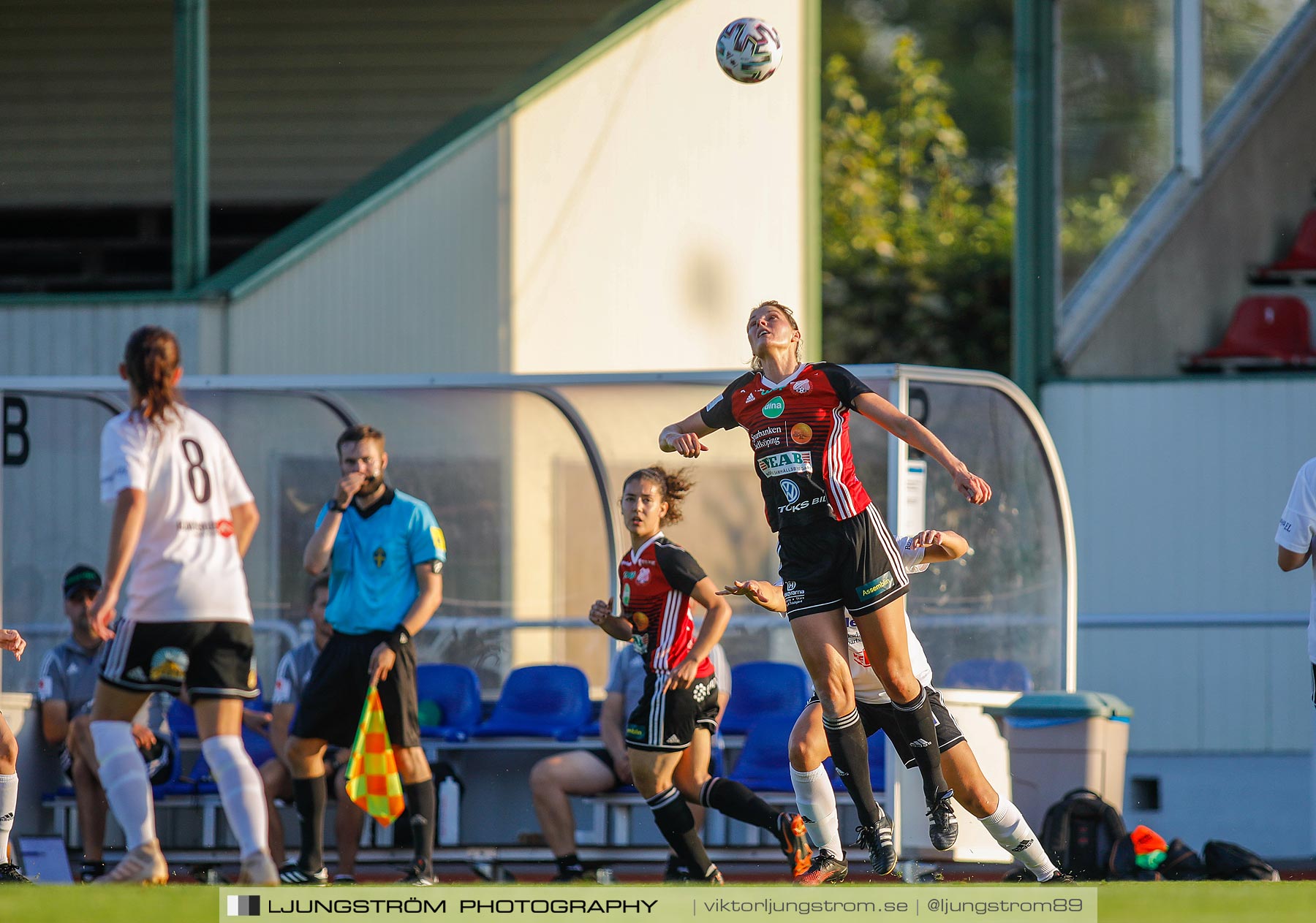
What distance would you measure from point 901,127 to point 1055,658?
69.1 feet

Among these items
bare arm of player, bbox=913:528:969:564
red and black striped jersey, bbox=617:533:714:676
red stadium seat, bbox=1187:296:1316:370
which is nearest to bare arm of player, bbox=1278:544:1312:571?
bare arm of player, bbox=913:528:969:564

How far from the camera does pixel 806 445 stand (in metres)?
7.13

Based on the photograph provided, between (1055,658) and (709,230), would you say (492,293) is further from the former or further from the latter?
(1055,658)

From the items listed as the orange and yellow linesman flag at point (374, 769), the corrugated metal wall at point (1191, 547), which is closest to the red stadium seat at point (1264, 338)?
the corrugated metal wall at point (1191, 547)

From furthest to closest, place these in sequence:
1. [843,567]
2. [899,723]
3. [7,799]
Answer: [7,799] < [899,723] < [843,567]

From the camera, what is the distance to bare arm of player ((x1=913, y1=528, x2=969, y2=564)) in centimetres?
731

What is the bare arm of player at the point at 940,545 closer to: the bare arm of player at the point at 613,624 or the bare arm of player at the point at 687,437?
the bare arm of player at the point at 687,437

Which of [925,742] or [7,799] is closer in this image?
[925,742]

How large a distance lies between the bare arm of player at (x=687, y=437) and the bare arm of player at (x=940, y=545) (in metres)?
0.92

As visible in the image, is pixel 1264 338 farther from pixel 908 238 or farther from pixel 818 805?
pixel 908 238

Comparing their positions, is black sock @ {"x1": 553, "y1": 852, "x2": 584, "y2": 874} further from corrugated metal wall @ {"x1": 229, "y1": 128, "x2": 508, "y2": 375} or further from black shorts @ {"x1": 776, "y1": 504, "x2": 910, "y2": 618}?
corrugated metal wall @ {"x1": 229, "y1": 128, "x2": 508, "y2": 375}

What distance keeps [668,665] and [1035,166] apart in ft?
24.4

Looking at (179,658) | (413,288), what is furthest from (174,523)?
(413,288)

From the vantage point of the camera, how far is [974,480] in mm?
6633
